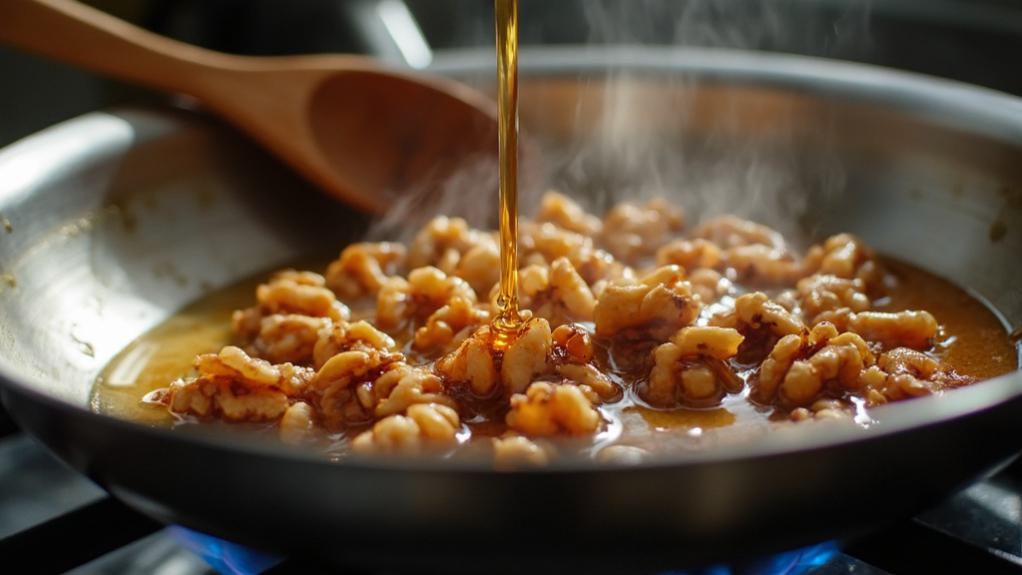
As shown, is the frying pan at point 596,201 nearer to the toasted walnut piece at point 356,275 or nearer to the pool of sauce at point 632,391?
the pool of sauce at point 632,391

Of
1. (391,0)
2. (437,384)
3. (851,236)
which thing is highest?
(391,0)

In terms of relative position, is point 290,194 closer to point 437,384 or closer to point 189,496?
point 437,384

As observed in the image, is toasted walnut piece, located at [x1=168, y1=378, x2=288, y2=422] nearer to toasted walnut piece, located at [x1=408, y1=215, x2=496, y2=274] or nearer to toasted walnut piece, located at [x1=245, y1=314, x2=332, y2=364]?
toasted walnut piece, located at [x1=245, y1=314, x2=332, y2=364]

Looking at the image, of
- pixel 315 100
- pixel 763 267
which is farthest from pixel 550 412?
pixel 315 100

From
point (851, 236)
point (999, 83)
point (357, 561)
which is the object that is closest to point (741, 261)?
point (851, 236)

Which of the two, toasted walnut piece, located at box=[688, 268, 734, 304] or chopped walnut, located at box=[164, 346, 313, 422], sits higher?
toasted walnut piece, located at box=[688, 268, 734, 304]

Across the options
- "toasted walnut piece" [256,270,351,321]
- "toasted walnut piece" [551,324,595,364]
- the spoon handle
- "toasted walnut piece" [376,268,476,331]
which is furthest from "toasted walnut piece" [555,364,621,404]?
the spoon handle

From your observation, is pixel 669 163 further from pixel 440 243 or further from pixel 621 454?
pixel 621 454
